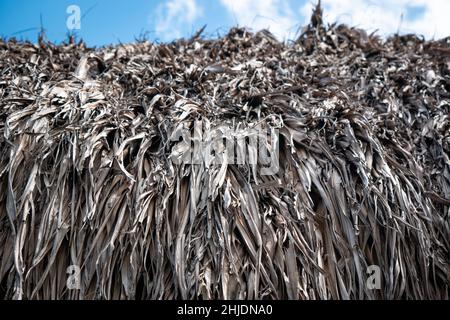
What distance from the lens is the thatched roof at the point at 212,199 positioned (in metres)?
2.41

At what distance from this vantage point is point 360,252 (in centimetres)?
251

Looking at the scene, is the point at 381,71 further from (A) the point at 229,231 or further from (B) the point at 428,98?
(A) the point at 229,231

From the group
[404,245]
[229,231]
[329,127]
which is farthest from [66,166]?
[404,245]

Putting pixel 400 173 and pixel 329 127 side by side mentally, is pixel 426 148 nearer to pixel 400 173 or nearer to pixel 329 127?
pixel 400 173

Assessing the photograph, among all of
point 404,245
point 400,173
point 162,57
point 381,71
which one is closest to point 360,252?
point 404,245

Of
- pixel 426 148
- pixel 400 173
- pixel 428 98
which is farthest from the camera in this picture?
pixel 428 98

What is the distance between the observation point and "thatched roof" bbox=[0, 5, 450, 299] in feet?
7.89

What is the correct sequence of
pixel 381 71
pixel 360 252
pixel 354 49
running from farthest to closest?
pixel 354 49
pixel 381 71
pixel 360 252

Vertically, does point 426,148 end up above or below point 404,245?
above

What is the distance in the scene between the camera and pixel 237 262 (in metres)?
2.41

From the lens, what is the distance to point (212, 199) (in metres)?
2.43

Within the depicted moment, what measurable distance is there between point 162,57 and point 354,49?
1.75 m

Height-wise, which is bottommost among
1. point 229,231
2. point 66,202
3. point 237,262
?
point 237,262
